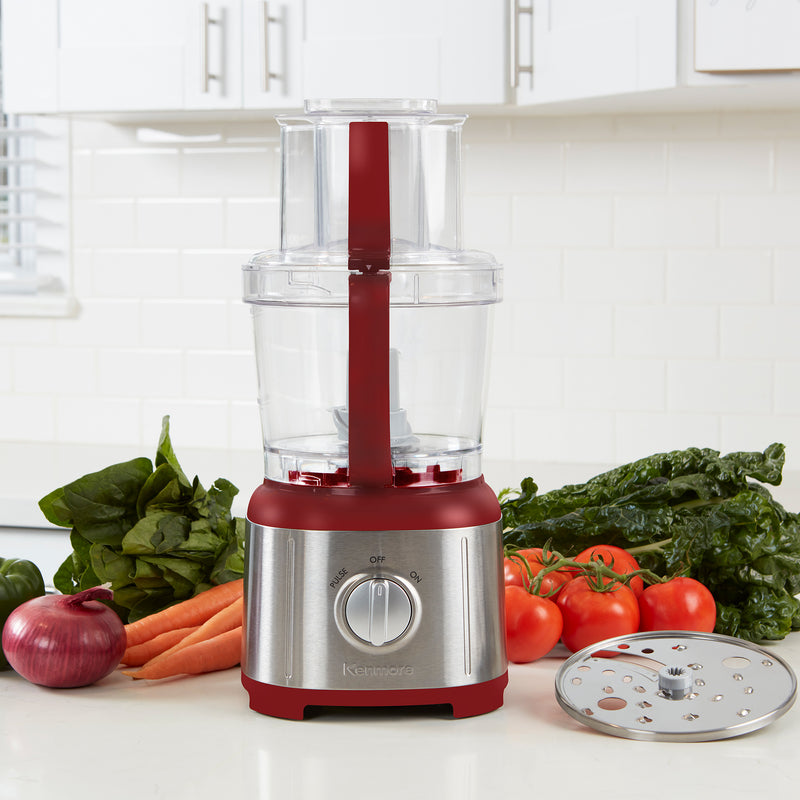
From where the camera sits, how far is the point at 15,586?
38.6 inches

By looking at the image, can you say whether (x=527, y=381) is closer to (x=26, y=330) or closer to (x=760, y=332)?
(x=760, y=332)

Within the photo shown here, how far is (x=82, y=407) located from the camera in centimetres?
259

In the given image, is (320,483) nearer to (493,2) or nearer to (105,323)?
(493,2)

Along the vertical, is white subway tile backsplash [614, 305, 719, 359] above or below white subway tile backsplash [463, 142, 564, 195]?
below

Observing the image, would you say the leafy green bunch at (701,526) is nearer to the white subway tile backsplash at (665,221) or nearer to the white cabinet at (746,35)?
the white cabinet at (746,35)

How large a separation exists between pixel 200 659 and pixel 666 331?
1.58m

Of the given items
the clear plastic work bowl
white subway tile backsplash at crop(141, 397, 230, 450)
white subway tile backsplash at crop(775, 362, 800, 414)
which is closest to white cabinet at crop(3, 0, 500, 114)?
white subway tile backsplash at crop(141, 397, 230, 450)

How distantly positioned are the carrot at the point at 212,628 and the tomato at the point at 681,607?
373mm

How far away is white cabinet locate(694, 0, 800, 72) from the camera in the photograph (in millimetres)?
1690

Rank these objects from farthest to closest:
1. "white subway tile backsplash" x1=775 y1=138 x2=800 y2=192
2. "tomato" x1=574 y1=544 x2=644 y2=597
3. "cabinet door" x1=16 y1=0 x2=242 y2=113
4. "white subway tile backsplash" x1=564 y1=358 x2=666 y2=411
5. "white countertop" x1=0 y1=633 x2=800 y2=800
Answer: "white subway tile backsplash" x1=564 y1=358 x2=666 y2=411, "white subway tile backsplash" x1=775 y1=138 x2=800 y2=192, "cabinet door" x1=16 y1=0 x2=242 y2=113, "tomato" x1=574 y1=544 x2=644 y2=597, "white countertop" x1=0 y1=633 x2=800 y2=800

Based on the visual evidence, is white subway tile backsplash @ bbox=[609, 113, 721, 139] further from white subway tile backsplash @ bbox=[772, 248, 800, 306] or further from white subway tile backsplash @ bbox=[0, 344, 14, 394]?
white subway tile backsplash @ bbox=[0, 344, 14, 394]

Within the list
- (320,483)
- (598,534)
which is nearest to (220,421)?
(598,534)

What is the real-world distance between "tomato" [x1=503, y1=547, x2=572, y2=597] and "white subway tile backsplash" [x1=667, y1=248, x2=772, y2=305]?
1362 mm

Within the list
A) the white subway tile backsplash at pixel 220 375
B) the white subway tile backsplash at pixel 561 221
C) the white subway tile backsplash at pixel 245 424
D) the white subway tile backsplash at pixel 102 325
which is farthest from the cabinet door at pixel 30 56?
the white subway tile backsplash at pixel 561 221
